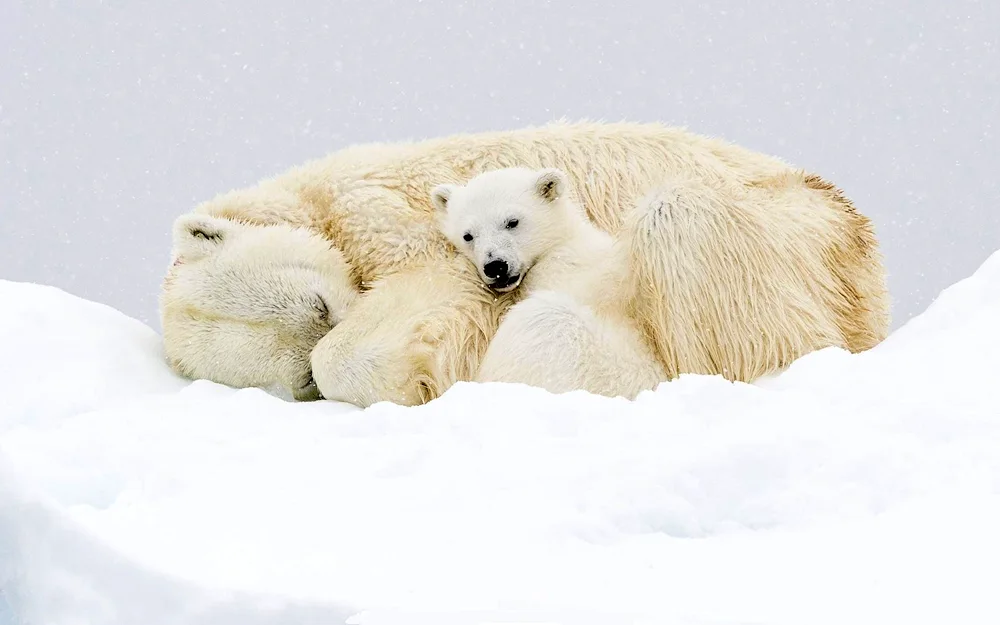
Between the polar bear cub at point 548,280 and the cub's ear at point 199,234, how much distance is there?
2.51 feet

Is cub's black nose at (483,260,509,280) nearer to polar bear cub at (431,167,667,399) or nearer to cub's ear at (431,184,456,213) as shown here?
polar bear cub at (431,167,667,399)

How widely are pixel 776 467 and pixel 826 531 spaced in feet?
0.67

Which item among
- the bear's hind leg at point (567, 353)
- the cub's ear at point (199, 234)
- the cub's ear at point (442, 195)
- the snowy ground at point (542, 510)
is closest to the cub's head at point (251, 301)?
the cub's ear at point (199, 234)

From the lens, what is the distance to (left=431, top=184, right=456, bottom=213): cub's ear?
3.88 metres

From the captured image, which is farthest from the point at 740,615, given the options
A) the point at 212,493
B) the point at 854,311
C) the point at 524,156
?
the point at 524,156

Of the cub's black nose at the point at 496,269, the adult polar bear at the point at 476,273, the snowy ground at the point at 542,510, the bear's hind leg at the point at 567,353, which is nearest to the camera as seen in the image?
the snowy ground at the point at 542,510

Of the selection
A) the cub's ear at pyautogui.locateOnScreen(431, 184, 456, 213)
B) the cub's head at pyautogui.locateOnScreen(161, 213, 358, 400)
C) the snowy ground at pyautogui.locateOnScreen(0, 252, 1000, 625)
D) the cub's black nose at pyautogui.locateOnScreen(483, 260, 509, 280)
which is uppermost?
the cub's ear at pyautogui.locateOnScreen(431, 184, 456, 213)

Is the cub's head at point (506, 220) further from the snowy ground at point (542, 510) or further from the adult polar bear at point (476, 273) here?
the snowy ground at point (542, 510)

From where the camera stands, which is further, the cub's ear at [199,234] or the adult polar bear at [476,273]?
the cub's ear at [199,234]

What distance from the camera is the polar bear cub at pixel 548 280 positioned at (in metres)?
3.28

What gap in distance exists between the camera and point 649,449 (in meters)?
2.33

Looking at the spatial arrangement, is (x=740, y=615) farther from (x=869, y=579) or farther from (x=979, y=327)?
(x=979, y=327)

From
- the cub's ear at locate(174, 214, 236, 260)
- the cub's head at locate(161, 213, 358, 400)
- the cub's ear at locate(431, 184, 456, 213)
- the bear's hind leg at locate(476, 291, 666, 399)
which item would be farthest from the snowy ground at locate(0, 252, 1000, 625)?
the cub's ear at locate(431, 184, 456, 213)

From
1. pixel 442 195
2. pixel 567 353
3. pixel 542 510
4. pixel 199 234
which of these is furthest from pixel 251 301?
pixel 542 510
